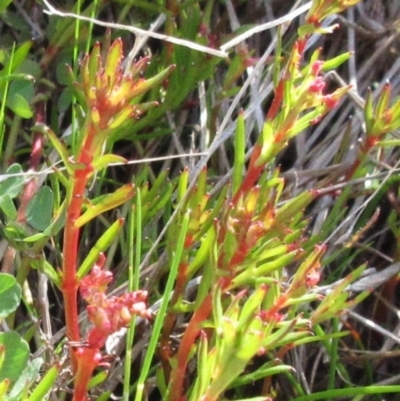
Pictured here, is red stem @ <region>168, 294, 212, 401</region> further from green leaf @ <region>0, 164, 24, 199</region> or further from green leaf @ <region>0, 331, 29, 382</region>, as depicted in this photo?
green leaf @ <region>0, 164, 24, 199</region>

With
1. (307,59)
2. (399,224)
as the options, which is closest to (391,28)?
(307,59)

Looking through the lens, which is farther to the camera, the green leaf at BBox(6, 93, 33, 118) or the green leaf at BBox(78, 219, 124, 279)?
the green leaf at BBox(6, 93, 33, 118)

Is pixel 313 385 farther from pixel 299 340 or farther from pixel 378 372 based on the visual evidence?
pixel 299 340

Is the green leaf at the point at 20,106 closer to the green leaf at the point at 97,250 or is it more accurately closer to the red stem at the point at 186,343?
the green leaf at the point at 97,250

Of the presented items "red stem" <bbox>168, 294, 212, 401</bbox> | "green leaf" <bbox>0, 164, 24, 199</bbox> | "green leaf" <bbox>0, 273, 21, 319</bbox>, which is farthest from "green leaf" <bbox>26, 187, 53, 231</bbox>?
"red stem" <bbox>168, 294, 212, 401</bbox>

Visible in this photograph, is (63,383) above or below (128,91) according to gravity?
below

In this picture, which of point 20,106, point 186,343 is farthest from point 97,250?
point 20,106
